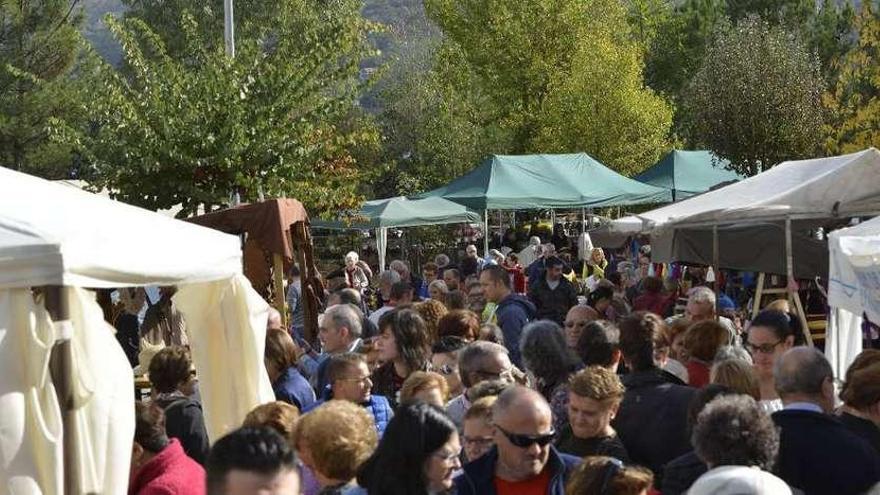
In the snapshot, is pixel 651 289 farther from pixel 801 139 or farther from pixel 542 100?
pixel 542 100

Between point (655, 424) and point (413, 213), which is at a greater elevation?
point (413, 213)

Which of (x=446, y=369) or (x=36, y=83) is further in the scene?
(x=36, y=83)

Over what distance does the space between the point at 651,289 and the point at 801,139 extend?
19076 mm

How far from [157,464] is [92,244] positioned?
97cm

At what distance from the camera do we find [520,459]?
5371mm

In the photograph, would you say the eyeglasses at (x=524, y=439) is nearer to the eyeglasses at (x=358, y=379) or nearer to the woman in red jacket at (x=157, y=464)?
the woman in red jacket at (x=157, y=464)

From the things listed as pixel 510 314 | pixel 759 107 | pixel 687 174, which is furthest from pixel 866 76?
pixel 759 107

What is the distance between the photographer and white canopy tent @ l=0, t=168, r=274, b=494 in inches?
233

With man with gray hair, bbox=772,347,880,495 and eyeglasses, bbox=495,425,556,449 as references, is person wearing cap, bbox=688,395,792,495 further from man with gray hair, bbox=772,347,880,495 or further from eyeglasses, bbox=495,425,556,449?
man with gray hair, bbox=772,347,880,495

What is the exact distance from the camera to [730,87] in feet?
109

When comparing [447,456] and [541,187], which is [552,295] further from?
[541,187]

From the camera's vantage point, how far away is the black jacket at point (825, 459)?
5.91 metres

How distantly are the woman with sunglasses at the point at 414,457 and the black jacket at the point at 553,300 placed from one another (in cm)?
945

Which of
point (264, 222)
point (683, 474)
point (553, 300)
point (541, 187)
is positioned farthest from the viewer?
point (541, 187)
